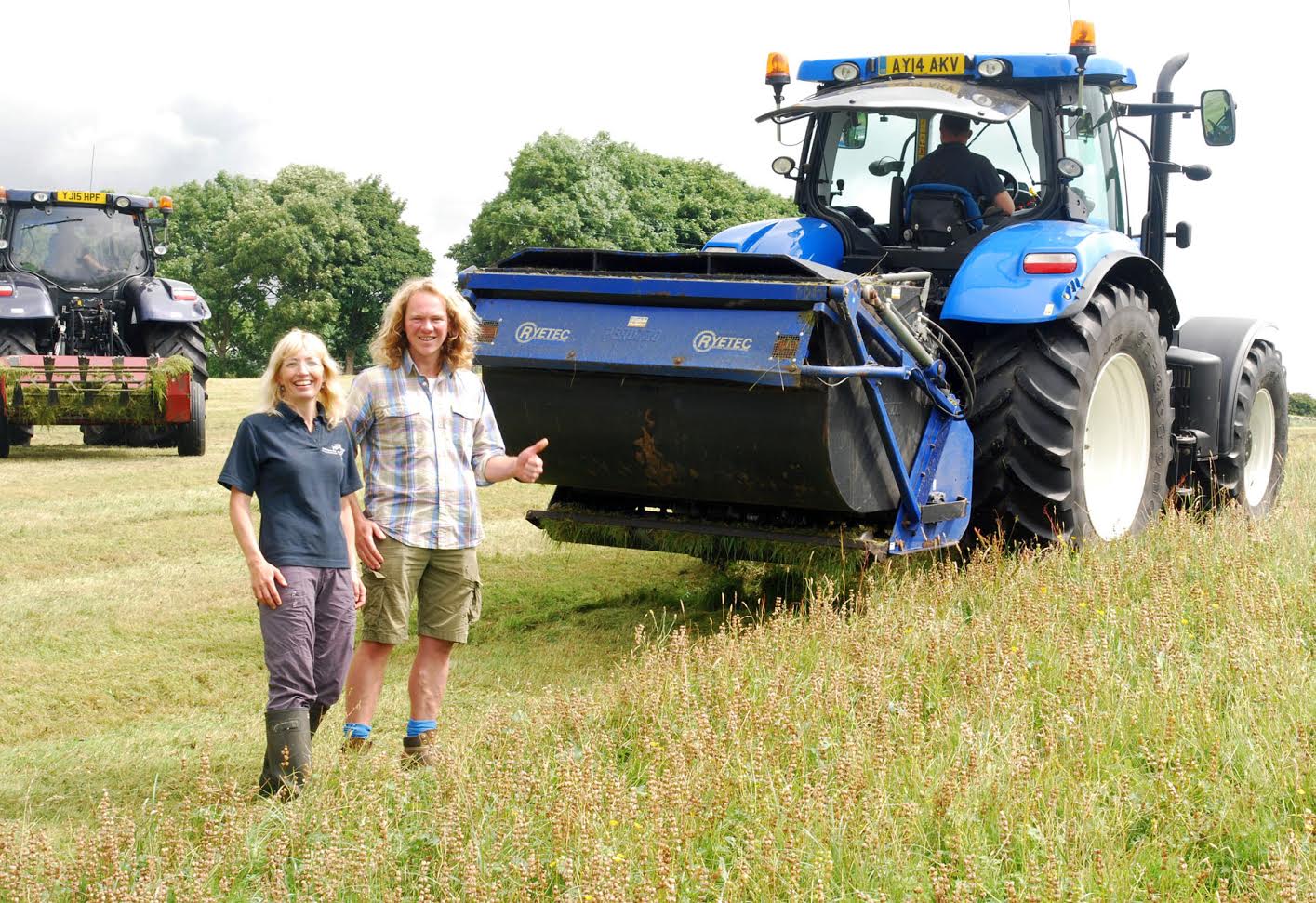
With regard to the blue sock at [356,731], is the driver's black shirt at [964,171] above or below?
above

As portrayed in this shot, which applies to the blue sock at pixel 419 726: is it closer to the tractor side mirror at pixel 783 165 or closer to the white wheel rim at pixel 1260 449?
the tractor side mirror at pixel 783 165

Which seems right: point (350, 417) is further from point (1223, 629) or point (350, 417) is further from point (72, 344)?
point (72, 344)

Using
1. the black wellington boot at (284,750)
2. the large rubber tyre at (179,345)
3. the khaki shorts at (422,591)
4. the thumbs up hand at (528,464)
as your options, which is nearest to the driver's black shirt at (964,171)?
the thumbs up hand at (528,464)

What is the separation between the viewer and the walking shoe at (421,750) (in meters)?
4.15

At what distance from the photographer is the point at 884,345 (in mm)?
5730

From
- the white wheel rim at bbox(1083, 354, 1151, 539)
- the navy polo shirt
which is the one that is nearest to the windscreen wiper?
the white wheel rim at bbox(1083, 354, 1151, 539)

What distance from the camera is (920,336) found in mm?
6070

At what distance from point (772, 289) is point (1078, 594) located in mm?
1651

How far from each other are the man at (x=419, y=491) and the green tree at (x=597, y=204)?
37.0 metres

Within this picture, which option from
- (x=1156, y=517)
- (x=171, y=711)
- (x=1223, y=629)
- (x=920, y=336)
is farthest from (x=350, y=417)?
(x=1156, y=517)

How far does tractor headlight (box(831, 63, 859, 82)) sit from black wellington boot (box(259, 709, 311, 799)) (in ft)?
15.3

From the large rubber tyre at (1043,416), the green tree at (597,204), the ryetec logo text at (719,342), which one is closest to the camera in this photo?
the ryetec logo text at (719,342)

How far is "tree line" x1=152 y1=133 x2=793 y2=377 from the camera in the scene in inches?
1766

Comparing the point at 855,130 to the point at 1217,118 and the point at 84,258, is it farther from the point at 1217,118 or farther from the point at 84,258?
the point at 84,258
